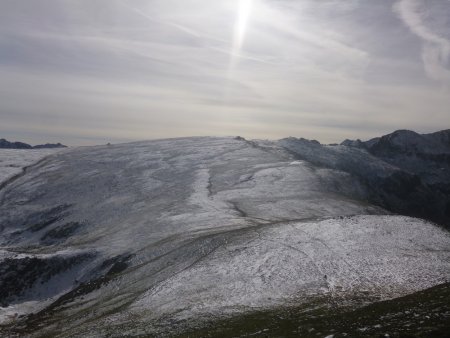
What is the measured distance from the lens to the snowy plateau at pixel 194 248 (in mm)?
35938

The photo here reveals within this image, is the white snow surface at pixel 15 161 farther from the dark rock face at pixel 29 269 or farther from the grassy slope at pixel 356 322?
the grassy slope at pixel 356 322

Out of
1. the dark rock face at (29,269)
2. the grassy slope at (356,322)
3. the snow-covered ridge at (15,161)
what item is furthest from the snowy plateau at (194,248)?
the snow-covered ridge at (15,161)

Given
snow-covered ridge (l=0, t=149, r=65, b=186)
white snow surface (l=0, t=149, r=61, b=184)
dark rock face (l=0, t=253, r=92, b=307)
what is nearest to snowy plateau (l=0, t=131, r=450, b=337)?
dark rock face (l=0, t=253, r=92, b=307)

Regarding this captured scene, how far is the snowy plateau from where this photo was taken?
3594cm

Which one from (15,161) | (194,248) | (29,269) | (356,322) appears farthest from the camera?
(15,161)

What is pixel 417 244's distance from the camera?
49.4m

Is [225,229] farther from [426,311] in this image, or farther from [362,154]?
[362,154]

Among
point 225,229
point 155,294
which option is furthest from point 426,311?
point 225,229

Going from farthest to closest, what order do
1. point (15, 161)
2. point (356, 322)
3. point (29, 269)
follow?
point (15, 161)
point (29, 269)
point (356, 322)

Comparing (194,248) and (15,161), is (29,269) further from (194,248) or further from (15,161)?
(15,161)

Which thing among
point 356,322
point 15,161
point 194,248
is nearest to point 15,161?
point 15,161

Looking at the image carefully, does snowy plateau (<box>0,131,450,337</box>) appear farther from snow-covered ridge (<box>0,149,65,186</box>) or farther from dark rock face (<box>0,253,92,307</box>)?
snow-covered ridge (<box>0,149,65,186</box>)

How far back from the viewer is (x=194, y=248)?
52.0m

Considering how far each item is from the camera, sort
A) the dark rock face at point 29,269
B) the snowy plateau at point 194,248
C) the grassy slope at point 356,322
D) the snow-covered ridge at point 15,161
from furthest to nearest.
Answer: the snow-covered ridge at point 15,161
the dark rock face at point 29,269
the snowy plateau at point 194,248
the grassy slope at point 356,322
